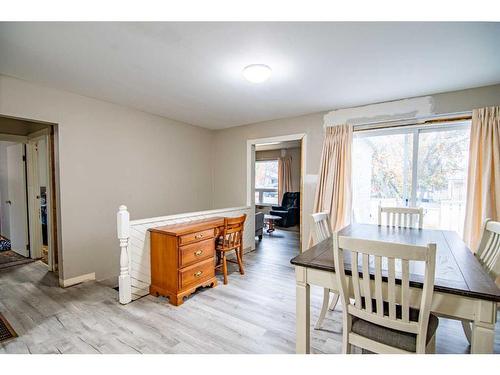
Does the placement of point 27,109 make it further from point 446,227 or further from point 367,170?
point 446,227

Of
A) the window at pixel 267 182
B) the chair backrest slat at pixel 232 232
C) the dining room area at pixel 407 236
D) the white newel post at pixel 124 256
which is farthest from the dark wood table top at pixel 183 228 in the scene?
the window at pixel 267 182

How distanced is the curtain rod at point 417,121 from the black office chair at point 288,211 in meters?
3.27

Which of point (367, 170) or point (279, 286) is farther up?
point (367, 170)

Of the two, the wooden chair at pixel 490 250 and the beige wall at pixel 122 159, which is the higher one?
the beige wall at pixel 122 159

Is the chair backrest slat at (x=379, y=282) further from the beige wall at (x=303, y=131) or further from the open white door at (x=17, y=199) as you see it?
the open white door at (x=17, y=199)

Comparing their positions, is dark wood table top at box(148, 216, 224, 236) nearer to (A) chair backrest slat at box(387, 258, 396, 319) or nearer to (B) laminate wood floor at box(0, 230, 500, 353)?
(B) laminate wood floor at box(0, 230, 500, 353)

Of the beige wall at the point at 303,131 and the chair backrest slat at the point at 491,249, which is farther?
the beige wall at the point at 303,131

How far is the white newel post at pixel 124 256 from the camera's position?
89.6 inches

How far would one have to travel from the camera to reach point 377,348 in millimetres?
1216

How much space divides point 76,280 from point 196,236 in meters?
1.68

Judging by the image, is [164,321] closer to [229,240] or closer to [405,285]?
[229,240]

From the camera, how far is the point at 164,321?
2.06 meters
